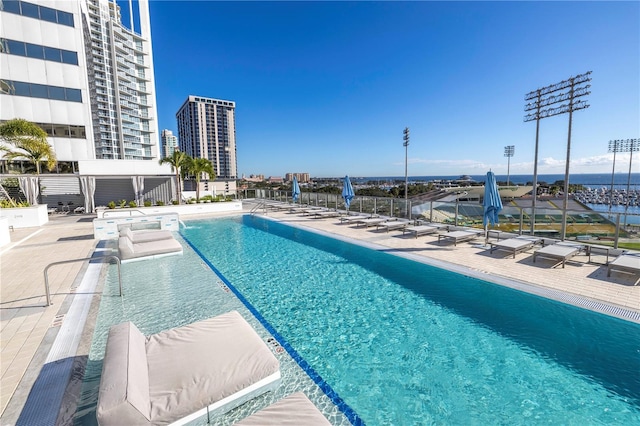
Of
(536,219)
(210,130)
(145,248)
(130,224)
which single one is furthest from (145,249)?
(210,130)

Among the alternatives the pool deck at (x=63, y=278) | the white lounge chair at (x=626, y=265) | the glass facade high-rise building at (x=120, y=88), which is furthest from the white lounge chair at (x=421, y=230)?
the glass facade high-rise building at (x=120, y=88)

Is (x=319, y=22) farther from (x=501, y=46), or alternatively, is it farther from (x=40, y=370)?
(x=40, y=370)

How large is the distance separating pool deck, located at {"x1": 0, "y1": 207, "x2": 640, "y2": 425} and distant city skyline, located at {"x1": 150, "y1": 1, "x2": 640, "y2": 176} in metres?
2.96

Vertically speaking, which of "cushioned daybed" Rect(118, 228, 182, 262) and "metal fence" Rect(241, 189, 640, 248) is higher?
"metal fence" Rect(241, 189, 640, 248)

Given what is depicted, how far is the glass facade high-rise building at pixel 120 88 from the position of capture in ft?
123

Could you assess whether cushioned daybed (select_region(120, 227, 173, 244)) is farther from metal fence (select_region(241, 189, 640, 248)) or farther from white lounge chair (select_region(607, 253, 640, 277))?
white lounge chair (select_region(607, 253, 640, 277))

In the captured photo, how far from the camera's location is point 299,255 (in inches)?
324

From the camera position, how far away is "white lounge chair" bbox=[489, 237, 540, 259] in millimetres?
6903

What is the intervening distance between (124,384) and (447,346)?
3.69 meters

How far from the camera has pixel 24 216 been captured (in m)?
12.5

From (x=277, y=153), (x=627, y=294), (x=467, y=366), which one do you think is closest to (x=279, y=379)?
(x=467, y=366)

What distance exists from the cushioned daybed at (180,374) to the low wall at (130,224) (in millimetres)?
9246

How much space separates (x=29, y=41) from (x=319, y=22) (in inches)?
794

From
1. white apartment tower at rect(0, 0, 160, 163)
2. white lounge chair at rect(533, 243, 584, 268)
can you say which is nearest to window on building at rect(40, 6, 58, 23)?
white apartment tower at rect(0, 0, 160, 163)
